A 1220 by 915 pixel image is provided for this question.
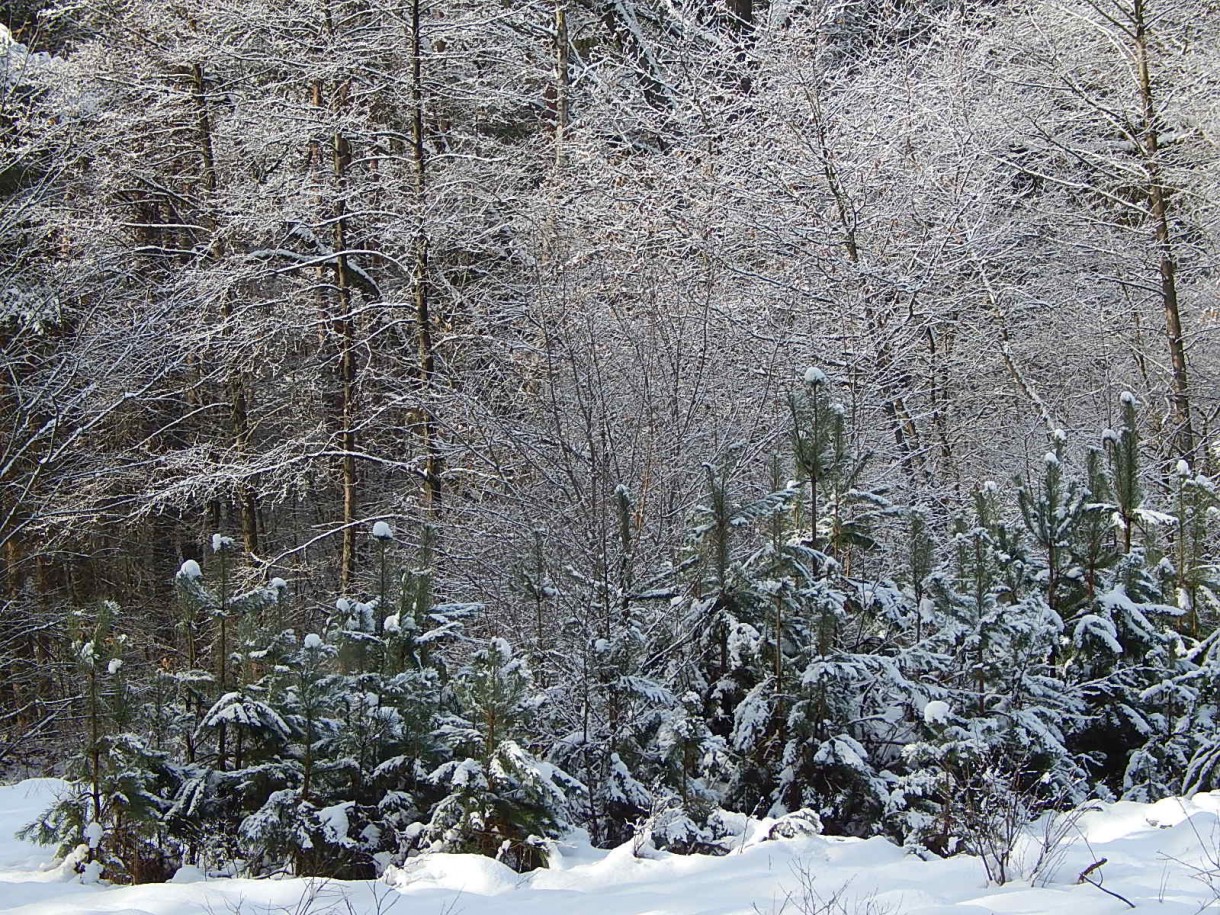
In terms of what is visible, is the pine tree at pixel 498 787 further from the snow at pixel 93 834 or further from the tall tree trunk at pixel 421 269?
the tall tree trunk at pixel 421 269

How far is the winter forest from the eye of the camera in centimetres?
476

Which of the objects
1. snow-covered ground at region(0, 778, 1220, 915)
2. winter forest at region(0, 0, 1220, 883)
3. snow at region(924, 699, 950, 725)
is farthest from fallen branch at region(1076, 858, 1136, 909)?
snow at region(924, 699, 950, 725)

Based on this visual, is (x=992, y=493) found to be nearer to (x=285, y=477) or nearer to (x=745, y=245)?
(x=745, y=245)

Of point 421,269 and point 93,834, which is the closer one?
point 93,834

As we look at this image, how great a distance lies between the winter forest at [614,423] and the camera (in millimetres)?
4758

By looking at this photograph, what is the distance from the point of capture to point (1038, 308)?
1204 cm

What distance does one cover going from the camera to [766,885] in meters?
3.83

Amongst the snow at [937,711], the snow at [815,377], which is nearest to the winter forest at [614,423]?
the snow at [815,377]

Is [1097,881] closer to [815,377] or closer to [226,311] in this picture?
[815,377]

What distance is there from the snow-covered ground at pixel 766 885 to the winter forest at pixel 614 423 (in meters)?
0.20

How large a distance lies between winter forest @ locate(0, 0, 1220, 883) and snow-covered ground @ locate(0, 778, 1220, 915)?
199 millimetres

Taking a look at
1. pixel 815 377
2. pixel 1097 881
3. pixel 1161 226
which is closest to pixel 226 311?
pixel 815 377

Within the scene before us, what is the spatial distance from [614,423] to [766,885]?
169 inches

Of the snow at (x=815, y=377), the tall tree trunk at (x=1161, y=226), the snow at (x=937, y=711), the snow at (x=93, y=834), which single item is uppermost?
the tall tree trunk at (x=1161, y=226)
